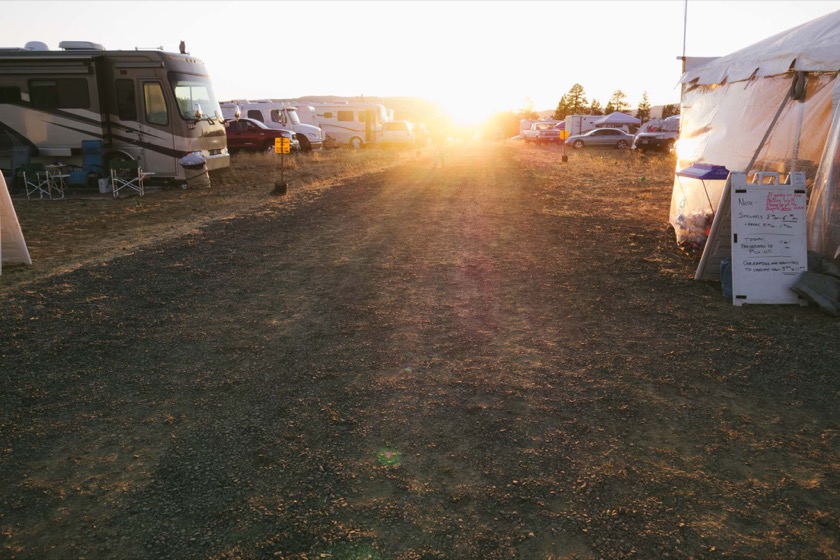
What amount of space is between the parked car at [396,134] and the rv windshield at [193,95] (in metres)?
17.7

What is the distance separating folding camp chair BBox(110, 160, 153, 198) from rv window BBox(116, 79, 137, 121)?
3.53 ft

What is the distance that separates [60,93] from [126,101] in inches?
60.0

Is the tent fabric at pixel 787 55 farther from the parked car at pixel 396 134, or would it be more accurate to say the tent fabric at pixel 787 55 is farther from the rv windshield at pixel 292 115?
the parked car at pixel 396 134

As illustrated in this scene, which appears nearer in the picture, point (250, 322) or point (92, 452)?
point (92, 452)

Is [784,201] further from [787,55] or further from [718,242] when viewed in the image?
[787,55]

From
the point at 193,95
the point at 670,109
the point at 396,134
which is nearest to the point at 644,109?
the point at 670,109

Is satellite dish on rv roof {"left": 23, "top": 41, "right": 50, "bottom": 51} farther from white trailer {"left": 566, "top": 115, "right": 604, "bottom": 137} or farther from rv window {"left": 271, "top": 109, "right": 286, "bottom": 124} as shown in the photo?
white trailer {"left": 566, "top": 115, "right": 604, "bottom": 137}

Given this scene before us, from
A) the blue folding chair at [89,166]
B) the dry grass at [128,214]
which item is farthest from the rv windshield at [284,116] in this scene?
the blue folding chair at [89,166]

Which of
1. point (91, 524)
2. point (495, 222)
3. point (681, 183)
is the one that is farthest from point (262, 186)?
point (91, 524)

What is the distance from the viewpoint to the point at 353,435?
3.18m

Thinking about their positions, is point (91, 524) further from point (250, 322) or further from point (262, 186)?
point (262, 186)

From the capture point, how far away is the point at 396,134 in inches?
1265

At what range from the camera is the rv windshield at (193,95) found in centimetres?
1351

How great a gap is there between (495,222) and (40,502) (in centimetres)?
813
